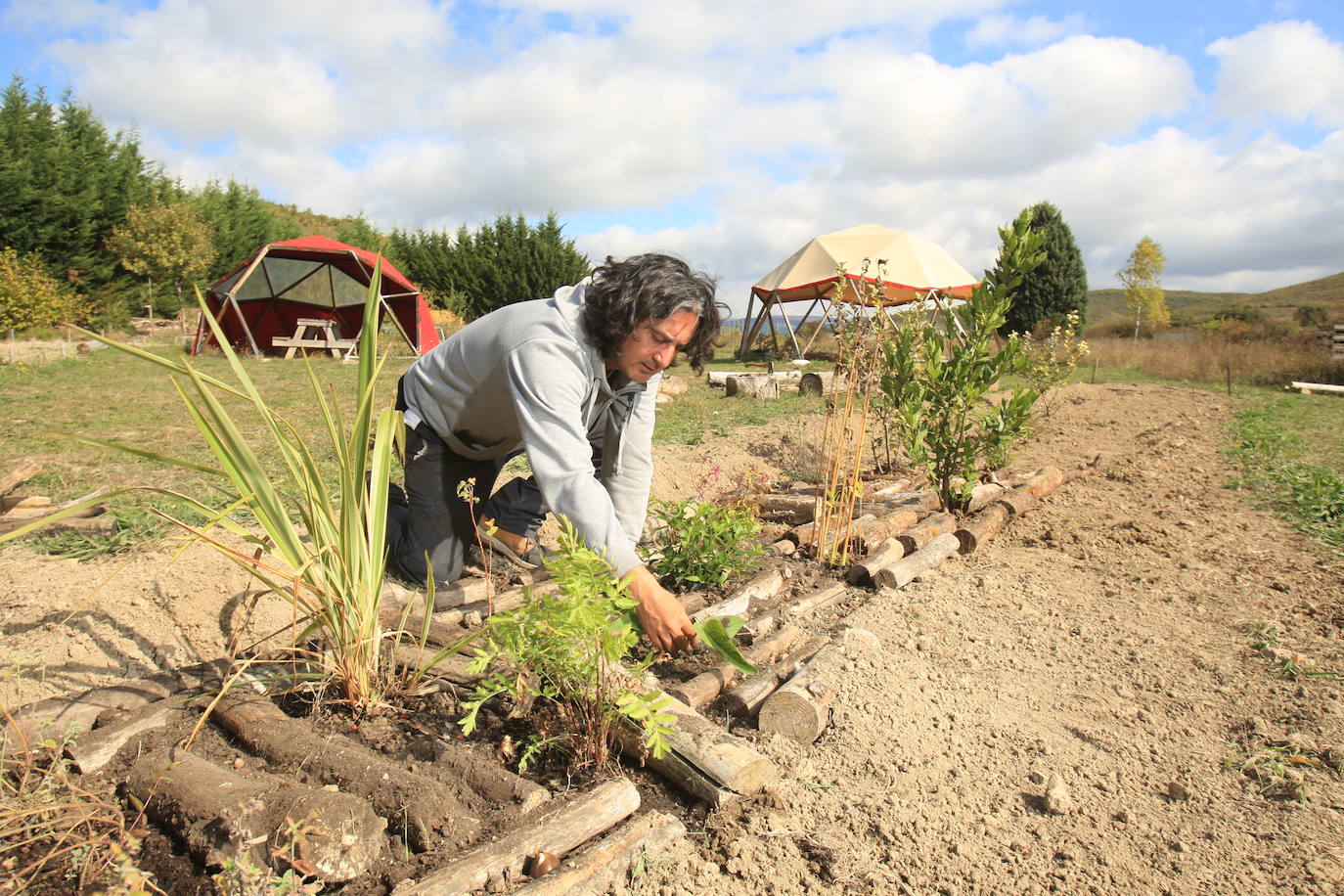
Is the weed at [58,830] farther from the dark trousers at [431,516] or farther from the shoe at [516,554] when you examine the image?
the shoe at [516,554]

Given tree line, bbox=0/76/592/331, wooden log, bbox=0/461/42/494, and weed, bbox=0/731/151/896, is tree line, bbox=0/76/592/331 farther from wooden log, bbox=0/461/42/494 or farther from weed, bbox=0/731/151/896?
weed, bbox=0/731/151/896

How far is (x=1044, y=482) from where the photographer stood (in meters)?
5.20

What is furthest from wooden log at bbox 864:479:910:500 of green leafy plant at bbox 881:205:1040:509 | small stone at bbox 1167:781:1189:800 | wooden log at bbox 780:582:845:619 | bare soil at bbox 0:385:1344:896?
small stone at bbox 1167:781:1189:800

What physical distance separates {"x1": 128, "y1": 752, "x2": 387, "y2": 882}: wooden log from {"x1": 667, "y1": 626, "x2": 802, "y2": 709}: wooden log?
96cm

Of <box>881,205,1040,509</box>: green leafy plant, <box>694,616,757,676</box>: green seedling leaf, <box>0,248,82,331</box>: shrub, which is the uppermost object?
<box>0,248,82,331</box>: shrub

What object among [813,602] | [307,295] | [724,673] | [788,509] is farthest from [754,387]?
[307,295]

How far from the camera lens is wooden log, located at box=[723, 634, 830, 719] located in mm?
2424

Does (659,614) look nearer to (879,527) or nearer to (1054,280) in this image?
(879,527)

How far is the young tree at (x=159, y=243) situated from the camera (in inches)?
696

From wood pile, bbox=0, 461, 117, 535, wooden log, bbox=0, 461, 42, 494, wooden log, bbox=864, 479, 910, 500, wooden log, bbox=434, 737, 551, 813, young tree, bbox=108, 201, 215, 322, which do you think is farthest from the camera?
young tree, bbox=108, 201, 215, 322

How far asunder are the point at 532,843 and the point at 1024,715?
65.1 inches

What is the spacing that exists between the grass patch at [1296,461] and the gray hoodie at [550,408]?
374 centimetres

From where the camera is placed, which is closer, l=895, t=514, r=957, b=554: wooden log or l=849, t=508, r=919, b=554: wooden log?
l=849, t=508, r=919, b=554: wooden log

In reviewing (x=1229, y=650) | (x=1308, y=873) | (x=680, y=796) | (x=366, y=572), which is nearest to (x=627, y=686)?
(x=680, y=796)
